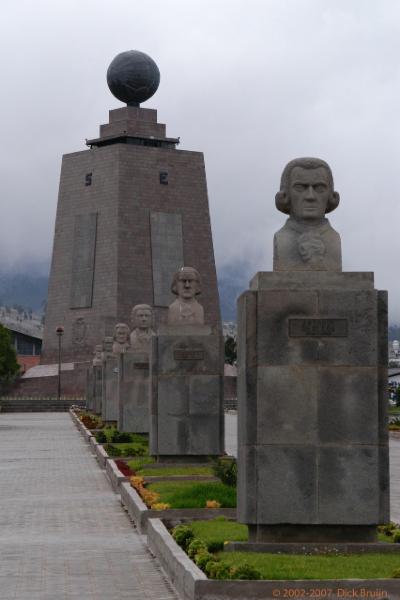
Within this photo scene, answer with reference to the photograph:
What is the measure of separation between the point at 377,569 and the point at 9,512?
8.15 metres

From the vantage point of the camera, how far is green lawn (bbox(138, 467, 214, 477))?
66.8ft

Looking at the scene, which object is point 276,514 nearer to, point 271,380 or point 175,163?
point 271,380

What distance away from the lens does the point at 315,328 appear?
11.7 metres

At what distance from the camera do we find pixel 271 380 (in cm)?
1168

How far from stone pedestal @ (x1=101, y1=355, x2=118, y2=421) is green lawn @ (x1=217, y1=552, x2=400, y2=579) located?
27.5 meters

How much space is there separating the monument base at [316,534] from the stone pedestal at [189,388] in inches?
386

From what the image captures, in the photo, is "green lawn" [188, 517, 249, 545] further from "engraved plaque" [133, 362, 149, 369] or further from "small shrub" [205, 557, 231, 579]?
"engraved plaque" [133, 362, 149, 369]

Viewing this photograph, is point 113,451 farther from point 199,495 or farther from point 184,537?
point 184,537

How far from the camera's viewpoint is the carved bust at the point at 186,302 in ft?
71.3

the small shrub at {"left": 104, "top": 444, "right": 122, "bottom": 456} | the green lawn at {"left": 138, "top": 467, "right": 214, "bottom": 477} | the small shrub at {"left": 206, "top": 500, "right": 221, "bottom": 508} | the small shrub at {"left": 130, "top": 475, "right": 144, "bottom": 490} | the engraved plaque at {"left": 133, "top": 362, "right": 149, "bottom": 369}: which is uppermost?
the engraved plaque at {"left": 133, "top": 362, "right": 149, "bottom": 369}

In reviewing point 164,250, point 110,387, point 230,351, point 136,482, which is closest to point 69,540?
point 136,482

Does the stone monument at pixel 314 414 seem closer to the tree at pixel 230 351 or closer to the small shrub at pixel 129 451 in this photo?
the small shrub at pixel 129 451

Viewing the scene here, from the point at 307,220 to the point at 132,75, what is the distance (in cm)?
7877

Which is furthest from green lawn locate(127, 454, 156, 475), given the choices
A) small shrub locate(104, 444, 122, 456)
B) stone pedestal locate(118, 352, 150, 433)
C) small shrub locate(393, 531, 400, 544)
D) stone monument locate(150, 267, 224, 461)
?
small shrub locate(393, 531, 400, 544)
